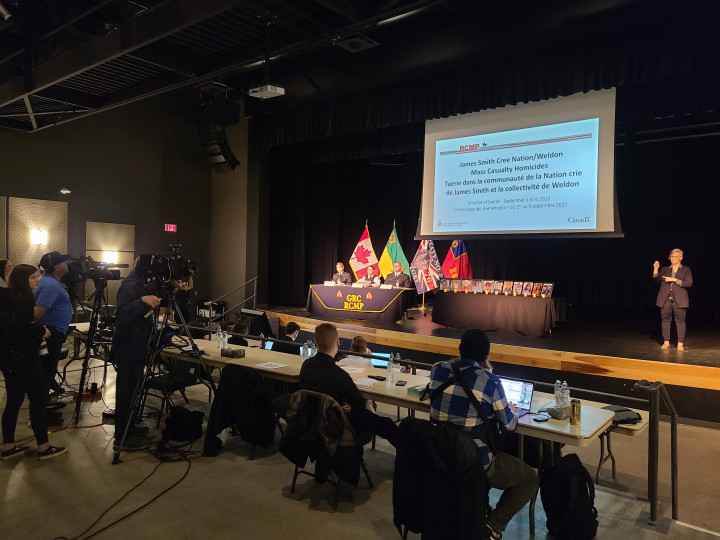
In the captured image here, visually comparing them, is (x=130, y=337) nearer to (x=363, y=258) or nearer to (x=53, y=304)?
(x=53, y=304)

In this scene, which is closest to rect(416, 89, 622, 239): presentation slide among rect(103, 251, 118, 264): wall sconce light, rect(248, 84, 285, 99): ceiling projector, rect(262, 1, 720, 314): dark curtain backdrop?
rect(262, 1, 720, 314): dark curtain backdrop

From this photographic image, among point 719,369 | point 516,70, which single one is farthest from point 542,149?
point 719,369

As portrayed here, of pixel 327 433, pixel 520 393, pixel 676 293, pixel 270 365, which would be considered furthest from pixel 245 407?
pixel 676 293

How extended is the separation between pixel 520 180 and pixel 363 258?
4.75m

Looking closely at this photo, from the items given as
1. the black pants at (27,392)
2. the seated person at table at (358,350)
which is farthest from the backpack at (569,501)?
the black pants at (27,392)

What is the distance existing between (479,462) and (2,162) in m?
9.36

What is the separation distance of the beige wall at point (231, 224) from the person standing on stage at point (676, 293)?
25.3 feet

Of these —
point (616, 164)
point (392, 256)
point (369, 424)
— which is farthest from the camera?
point (392, 256)

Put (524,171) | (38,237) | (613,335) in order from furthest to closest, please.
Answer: (38,237) → (613,335) → (524,171)

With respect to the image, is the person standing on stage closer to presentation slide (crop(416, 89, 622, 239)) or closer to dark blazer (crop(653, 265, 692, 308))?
dark blazer (crop(653, 265, 692, 308))

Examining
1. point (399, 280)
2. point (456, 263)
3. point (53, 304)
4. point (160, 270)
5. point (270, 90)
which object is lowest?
point (53, 304)

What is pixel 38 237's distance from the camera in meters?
8.87

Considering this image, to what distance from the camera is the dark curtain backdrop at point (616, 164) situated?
224 inches

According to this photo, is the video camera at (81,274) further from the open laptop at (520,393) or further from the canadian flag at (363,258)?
the canadian flag at (363,258)
